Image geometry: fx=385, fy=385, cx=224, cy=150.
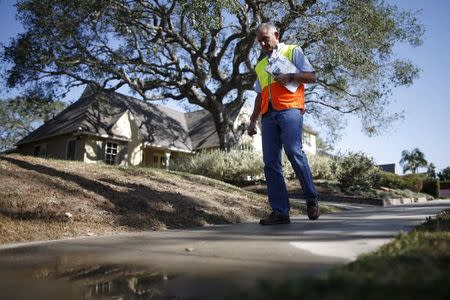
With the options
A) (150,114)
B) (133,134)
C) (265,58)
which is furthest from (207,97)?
(265,58)

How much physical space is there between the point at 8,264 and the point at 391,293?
201cm

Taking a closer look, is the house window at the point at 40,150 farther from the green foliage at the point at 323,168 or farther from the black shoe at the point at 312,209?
the black shoe at the point at 312,209

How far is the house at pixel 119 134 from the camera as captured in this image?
25334 mm

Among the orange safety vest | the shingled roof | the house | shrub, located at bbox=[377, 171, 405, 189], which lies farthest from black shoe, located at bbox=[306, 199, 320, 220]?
shrub, located at bbox=[377, 171, 405, 189]

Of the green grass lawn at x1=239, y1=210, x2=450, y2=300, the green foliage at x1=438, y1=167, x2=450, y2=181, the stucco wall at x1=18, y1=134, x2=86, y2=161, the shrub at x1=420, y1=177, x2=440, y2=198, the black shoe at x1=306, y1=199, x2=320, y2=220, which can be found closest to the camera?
the green grass lawn at x1=239, y1=210, x2=450, y2=300

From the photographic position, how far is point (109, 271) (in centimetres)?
183

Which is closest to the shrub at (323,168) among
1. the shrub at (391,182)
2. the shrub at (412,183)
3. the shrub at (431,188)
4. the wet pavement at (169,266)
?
the shrub at (391,182)

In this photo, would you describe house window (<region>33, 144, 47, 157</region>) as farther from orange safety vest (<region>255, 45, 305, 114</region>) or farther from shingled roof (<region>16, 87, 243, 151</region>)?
orange safety vest (<region>255, 45, 305, 114</region>)

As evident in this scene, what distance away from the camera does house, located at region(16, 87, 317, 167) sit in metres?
25.3

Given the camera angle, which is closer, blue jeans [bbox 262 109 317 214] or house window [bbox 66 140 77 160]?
blue jeans [bbox 262 109 317 214]

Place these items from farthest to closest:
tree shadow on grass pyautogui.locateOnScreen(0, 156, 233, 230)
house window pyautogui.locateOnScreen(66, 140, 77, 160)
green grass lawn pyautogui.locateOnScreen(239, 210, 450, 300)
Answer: house window pyautogui.locateOnScreen(66, 140, 77, 160) < tree shadow on grass pyautogui.locateOnScreen(0, 156, 233, 230) < green grass lawn pyautogui.locateOnScreen(239, 210, 450, 300)

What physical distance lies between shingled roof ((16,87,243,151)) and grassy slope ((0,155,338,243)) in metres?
18.2

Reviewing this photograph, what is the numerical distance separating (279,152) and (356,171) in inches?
531

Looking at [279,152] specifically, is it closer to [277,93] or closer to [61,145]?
[277,93]
